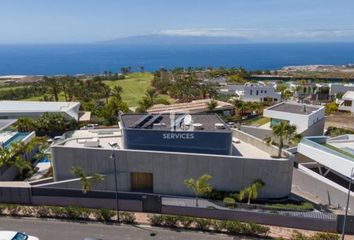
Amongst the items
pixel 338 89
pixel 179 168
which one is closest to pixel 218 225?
pixel 179 168

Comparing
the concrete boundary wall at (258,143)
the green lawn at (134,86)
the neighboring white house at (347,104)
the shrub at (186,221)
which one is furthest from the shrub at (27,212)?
the neighboring white house at (347,104)

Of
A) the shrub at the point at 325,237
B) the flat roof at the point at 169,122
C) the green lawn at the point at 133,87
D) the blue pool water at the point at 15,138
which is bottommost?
the green lawn at the point at 133,87

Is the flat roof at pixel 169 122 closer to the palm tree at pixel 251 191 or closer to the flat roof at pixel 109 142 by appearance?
the flat roof at pixel 109 142

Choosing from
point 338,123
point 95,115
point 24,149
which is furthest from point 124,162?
point 338,123

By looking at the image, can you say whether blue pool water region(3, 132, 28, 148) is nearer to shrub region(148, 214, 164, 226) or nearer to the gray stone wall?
the gray stone wall

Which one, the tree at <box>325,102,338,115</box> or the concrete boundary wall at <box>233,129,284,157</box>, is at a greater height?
the concrete boundary wall at <box>233,129,284,157</box>

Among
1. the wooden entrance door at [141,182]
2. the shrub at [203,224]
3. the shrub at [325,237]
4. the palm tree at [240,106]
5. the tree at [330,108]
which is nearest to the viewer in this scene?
the shrub at [325,237]

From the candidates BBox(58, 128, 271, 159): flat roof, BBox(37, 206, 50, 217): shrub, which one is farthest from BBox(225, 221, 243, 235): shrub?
BBox(37, 206, 50, 217): shrub
